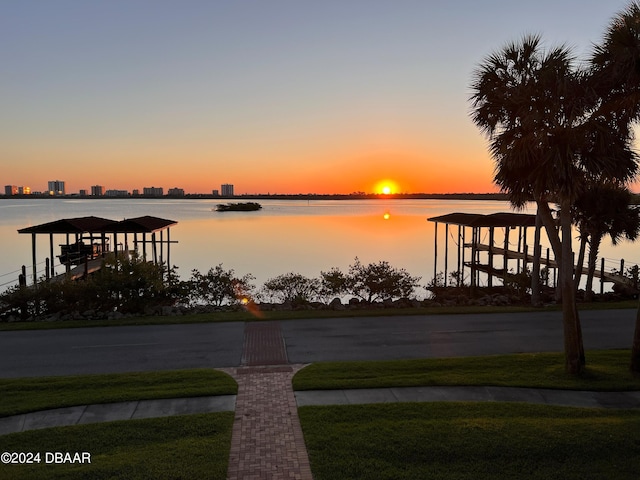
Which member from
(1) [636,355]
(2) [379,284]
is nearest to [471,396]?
(1) [636,355]

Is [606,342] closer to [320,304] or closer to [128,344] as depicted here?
[320,304]

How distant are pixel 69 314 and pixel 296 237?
2062 inches

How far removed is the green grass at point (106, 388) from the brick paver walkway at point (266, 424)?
606 millimetres

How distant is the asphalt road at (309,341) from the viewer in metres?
12.9

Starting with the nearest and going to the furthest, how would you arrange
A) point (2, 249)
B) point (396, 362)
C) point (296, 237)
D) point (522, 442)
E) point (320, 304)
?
point (522, 442)
point (396, 362)
point (320, 304)
point (2, 249)
point (296, 237)

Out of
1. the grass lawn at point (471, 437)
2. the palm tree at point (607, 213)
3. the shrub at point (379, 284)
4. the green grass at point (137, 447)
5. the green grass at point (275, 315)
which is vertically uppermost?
the palm tree at point (607, 213)

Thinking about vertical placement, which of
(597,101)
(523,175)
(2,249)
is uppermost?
(597,101)

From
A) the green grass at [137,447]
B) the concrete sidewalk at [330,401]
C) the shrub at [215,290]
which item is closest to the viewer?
the green grass at [137,447]

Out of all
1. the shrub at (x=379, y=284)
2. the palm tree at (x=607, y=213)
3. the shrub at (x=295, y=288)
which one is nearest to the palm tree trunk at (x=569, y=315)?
the shrub at (x=379, y=284)

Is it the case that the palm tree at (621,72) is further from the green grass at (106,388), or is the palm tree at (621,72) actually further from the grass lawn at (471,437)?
the green grass at (106,388)

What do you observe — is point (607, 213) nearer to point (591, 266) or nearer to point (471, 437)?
point (591, 266)

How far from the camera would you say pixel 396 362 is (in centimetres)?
1227

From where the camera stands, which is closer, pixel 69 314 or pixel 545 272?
pixel 69 314

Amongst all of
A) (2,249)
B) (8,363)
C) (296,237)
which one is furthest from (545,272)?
(2,249)
